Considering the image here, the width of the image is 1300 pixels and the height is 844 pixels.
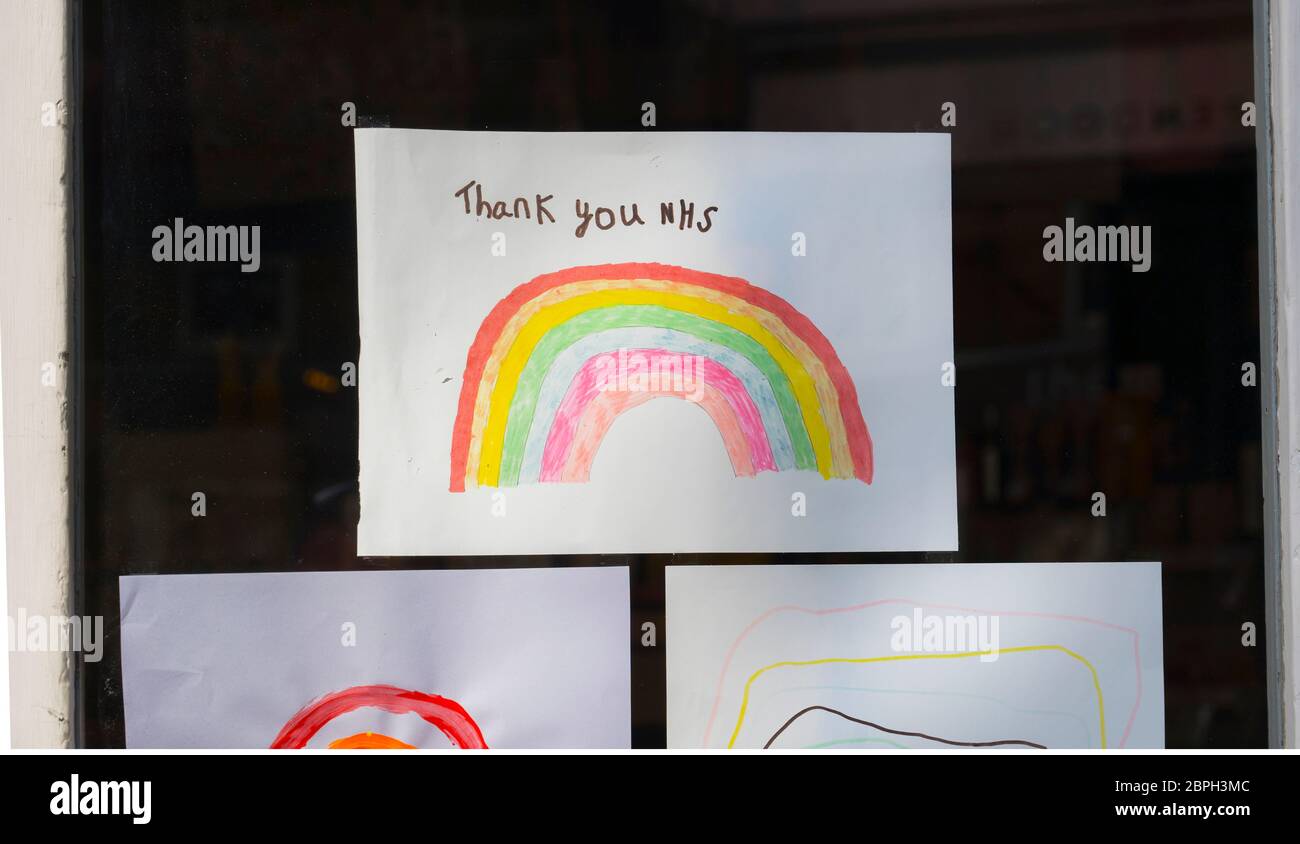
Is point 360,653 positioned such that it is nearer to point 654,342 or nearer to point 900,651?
point 654,342

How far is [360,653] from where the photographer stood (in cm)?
99

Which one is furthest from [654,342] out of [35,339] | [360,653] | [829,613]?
[35,339]

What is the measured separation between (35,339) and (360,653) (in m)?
0.52

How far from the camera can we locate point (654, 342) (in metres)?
0.99

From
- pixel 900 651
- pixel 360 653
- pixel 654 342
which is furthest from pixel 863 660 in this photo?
pixel 360 653

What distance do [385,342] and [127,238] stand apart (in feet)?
1.06

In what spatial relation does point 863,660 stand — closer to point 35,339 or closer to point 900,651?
point 900,651

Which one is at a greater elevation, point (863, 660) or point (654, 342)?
point (654, 342)

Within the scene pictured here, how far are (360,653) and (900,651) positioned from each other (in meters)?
0.64

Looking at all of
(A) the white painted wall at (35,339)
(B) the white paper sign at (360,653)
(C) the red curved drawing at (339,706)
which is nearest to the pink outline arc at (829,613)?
(B) the white paper sign at (360,653)

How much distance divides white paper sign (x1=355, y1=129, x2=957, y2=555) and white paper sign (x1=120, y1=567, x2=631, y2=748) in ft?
0.19

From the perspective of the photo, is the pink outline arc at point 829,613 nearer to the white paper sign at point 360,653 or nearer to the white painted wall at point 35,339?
the white paper sign at point 360,653

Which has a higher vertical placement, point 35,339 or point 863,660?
point 35,339
